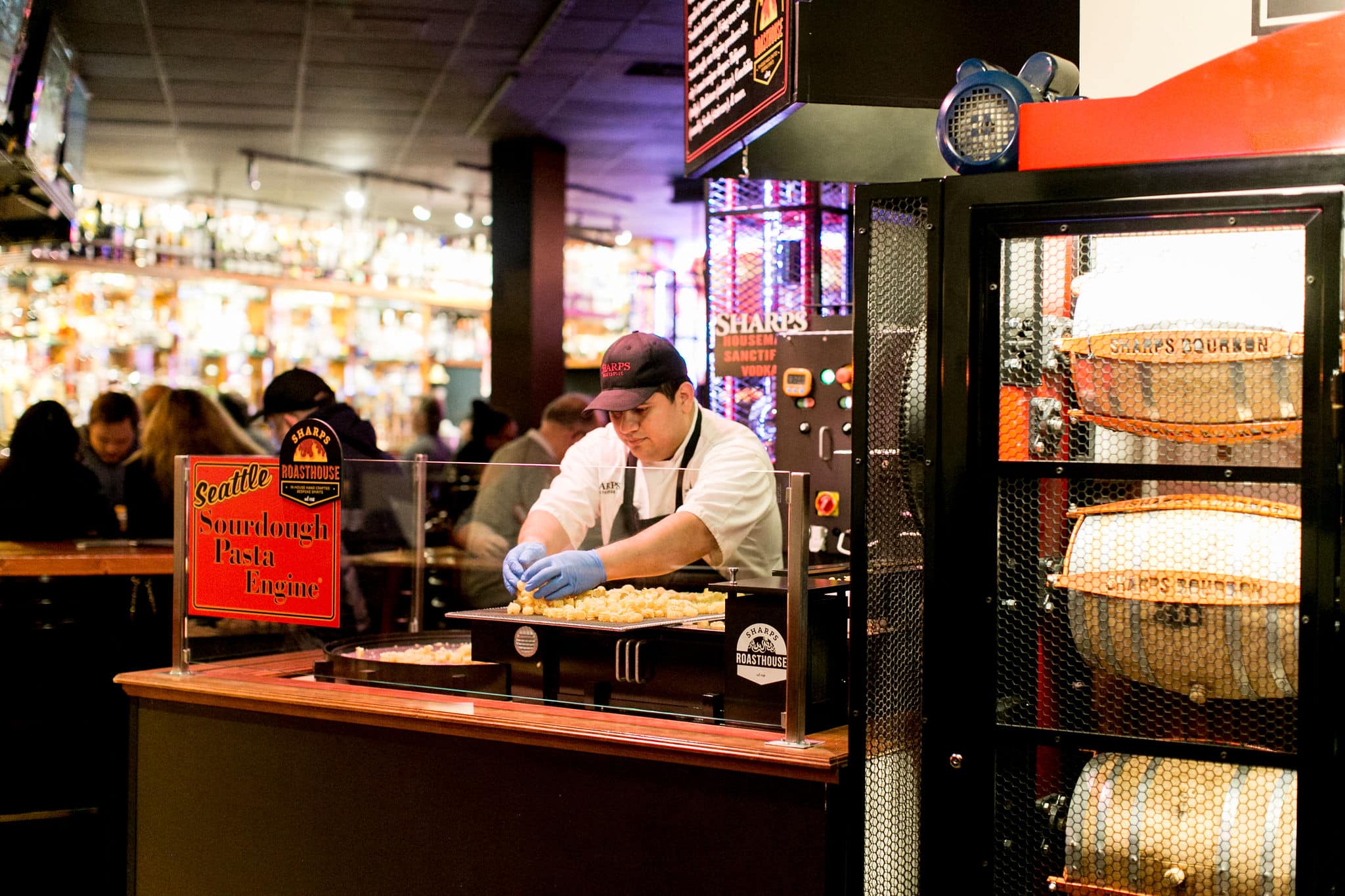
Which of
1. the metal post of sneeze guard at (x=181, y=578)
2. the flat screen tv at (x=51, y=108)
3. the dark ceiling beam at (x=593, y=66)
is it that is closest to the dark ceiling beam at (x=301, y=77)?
the flat screen tv at (x=51, y=108)

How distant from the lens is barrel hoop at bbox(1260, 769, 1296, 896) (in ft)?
6.07

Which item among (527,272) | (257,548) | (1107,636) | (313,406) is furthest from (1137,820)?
(527,272)

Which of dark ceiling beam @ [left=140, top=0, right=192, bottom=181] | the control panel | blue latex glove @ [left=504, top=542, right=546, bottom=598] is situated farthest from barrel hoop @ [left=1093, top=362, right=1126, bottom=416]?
dark ceiling beam @ [left=140, top=0, right=192, bottom=181]

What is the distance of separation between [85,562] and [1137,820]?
4056 mm

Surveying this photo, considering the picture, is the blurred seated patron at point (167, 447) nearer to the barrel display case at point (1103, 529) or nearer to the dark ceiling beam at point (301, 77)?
the dark ceiling beam at point (301, 77)

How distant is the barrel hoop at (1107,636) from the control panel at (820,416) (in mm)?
3266

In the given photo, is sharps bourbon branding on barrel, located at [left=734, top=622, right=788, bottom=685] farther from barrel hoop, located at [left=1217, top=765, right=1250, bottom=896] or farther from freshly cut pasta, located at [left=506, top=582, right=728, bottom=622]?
barrel hoop, located at [left=1217, top=765, right=1250, bottom=896]

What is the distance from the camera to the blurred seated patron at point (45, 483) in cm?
532

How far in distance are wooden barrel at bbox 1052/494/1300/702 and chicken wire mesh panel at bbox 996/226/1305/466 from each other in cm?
9

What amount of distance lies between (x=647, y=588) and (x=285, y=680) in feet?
3.01

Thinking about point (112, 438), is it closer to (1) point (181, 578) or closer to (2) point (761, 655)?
(1) point (181, 578)

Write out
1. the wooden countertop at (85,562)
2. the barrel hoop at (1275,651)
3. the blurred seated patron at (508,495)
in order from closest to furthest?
the barrel hoop at (1275,651) → the blurred seated patron at (508,495) → the wooden countertop at (85,562)

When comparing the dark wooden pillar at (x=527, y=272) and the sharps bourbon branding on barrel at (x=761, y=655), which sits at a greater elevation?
the dark wooden pillar at (x=527, y=272)

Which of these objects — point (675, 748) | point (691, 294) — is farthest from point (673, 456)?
point (691, 294)
